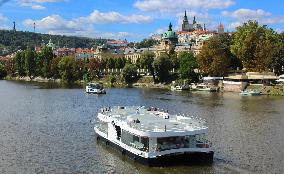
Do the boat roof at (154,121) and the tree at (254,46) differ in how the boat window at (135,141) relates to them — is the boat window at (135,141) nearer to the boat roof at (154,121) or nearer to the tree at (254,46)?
the boat roof at (154,121)

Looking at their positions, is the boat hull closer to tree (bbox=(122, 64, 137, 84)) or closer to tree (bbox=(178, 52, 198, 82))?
tree (bbox=(178, 52, 198, 82))

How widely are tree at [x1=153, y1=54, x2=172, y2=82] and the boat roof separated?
96.8 m

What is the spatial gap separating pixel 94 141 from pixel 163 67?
100 m

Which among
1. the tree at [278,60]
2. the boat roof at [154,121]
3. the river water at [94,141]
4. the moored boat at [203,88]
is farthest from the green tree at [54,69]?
the boat roof at [154,121]

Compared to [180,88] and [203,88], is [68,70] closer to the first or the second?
[180,88]

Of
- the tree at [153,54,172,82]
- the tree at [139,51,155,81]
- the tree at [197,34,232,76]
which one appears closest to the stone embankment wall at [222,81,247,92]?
the tree at [197,34,232,76]

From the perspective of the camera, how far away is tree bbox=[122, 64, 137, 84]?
509 feet

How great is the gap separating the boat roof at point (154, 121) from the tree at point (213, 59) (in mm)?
84626

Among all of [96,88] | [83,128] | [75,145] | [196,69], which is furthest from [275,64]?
[75,145]

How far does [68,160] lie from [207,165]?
11.0m

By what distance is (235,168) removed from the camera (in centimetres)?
3722

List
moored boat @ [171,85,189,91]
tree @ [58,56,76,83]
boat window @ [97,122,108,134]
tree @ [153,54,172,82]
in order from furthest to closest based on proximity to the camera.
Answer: tree @ [58,56,76,83] < tree @ [153,54,172,82] < moored boat @ [171,85,189,91] < boat window @ [97,122,108,134]

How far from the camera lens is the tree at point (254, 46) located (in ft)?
424

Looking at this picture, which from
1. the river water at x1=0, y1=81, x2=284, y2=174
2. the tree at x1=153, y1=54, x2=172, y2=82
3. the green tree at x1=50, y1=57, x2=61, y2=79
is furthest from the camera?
the green tree at x1=50, y1=57, x2=61, y2=79
